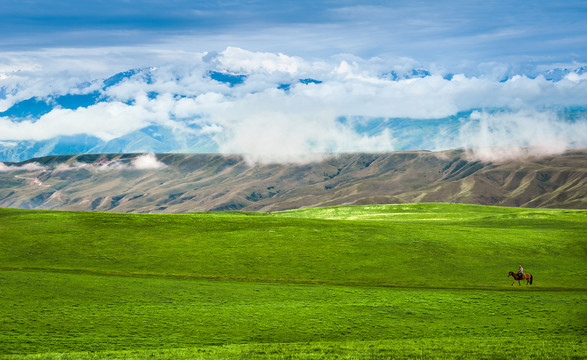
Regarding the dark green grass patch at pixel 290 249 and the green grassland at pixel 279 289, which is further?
the dark green grass patch at pixel 290 249

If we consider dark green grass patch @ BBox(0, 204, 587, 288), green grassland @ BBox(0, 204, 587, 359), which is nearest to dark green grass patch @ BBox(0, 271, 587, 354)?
green grassland @ BBox(0, 204, 587, 359)

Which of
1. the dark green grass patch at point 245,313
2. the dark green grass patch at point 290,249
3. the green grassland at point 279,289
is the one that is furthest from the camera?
the dark green grass patch at point 290,249

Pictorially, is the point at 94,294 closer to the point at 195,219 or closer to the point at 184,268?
the point at 184,268

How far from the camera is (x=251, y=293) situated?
5966 centimetres

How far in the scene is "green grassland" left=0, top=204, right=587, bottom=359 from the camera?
4047 cm

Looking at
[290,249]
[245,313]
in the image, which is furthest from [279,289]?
[290,249]

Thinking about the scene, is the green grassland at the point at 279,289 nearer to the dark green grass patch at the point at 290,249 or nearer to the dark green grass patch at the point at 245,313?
the dark green grass patch at the point at 245,313

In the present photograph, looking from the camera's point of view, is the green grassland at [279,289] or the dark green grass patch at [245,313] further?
the dark green grass patch at [245,313]

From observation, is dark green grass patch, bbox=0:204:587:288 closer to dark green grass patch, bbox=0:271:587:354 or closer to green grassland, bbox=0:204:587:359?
green grassland, bbox=0:204:587:359

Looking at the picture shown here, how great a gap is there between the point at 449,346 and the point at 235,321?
1834cm

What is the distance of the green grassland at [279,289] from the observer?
4047 cm

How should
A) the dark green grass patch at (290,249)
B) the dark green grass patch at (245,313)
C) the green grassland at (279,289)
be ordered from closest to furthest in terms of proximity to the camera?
the green grassland at (279,289)
the dark green grass patch at (245,313)
the dark green grass patch at (290,249)

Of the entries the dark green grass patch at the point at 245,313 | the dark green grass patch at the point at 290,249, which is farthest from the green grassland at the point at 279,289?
the dark green grass patch at the point at 290,249

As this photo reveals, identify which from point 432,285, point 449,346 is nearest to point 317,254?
point 432,285
